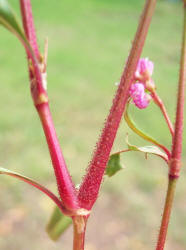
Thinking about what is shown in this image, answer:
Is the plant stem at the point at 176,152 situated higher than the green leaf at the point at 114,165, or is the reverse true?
the plant stem at the point at 176,152

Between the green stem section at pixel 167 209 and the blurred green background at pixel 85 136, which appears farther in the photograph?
the blurred green background at pixel 85 136

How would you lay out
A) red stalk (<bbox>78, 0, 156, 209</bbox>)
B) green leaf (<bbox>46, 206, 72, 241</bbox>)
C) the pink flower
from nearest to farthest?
1. red stalk (<bbox>78, 0, 156, 209</bbox>)
2. the pink flower
3. green leaf (<bbox>46, 206, 72, 241</bbox>)

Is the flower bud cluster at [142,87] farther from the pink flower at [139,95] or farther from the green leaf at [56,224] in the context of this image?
the green leaf at [56,224]

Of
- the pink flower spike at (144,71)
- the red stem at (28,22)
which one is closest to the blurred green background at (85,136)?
the pink flower spike at (144,71)

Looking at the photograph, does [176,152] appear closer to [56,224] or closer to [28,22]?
[28,22]

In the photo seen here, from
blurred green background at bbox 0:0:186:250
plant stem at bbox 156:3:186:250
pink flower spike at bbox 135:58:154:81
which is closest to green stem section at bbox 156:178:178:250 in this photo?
plant stem at bbox 156:3:186:250

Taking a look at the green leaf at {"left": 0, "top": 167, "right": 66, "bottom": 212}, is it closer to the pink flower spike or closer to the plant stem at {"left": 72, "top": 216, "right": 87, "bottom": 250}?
the plant stem at {"left": 72, "top": 216, "right": 87, "bottom": 250}

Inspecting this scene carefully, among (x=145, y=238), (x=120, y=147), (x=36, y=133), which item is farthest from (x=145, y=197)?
(x=36, y=133)

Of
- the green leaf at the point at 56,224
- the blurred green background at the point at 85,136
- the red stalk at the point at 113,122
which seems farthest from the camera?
the blurred green background at the point at 85,136
